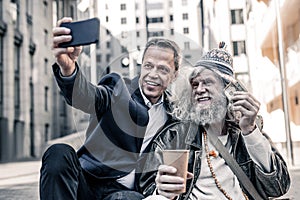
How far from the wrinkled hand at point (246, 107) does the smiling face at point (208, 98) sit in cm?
13

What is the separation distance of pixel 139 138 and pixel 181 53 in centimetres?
33

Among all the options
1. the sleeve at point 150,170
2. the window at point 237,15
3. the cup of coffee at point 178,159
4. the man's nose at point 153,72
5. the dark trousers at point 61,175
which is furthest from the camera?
the window at point 237,15

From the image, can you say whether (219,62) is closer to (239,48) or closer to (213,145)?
(213,145)

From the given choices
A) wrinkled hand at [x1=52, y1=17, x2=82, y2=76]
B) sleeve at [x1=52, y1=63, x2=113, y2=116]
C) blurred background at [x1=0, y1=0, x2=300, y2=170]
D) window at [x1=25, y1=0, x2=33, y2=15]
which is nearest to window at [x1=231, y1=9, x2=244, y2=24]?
blurred background at [x1=0, y1=0, x2=300, y2=170]

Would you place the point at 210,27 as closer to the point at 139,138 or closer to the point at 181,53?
the point at 181,53

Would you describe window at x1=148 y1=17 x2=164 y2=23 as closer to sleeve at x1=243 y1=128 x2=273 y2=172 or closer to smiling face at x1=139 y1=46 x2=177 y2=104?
smiling face at x1=139 y1=46 x2=177 y2=104

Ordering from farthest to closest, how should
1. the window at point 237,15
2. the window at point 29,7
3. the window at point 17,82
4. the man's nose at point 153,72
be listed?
the window at point 29,7 < the window at point 17,82 < the window at point 237,15 < the man's nose at point 153,72

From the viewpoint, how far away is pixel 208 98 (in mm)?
1605

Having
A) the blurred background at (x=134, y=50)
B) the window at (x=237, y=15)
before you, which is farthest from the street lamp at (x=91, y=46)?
the window at (x=237, y=15)

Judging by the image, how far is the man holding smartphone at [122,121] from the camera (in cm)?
165

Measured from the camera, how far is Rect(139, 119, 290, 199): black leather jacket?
5.04ft

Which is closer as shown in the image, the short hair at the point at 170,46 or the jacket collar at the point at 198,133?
the jacket collar at the point at 198,133

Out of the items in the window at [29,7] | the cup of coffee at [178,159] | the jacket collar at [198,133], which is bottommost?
the cup of coffee at [178,159]

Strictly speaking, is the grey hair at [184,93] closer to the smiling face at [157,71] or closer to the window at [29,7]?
the smiling face at [157,71]
